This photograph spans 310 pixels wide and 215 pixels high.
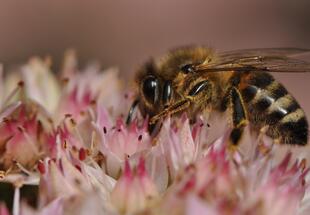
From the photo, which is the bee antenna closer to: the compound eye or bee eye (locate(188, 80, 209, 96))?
the compound eye

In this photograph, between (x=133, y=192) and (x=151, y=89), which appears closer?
(x=133, y=192)

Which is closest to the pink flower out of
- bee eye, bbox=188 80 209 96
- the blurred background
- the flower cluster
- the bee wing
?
the flower cluster

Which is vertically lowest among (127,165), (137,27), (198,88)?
(137,27)

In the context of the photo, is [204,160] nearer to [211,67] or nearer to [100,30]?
[211,67]

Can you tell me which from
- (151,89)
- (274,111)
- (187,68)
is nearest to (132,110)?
(151,89)

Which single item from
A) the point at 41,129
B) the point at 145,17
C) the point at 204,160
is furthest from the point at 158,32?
the point at 204,160

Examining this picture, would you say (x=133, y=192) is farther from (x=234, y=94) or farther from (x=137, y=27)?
(x=137, y=27)

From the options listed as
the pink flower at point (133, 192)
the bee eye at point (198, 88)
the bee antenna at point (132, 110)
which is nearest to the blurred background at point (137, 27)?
the bee antenna at point (132, 110)
